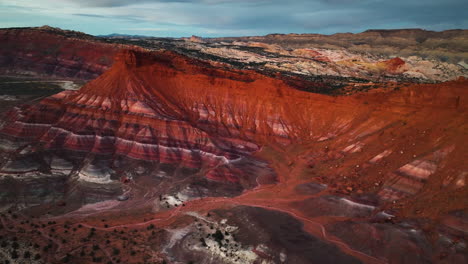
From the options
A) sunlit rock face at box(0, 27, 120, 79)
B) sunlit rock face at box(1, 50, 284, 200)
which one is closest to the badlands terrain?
sunlit rock face at box(1, 50, 284, 200)

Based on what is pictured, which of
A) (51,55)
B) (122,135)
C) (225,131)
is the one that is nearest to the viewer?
(122,135)

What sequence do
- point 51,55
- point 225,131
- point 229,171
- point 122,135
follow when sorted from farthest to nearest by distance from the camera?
point 51,55
point 225,131
point 122,135
point 229,171

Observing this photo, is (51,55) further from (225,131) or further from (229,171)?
(229,171)

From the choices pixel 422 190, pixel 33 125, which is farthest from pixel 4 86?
pixel 422 190

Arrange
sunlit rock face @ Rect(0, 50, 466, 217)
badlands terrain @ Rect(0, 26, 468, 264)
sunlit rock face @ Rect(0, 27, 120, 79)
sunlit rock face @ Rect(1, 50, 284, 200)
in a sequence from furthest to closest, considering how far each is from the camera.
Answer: sunlit rock face @ Rect(0, 27, 120, 79) → sunlit rock face @ Rect(1, 50, 284, 200) → sunlit rock face @ Rect(0, 50, 466, 217) → badlands terrain @ Rect(0, 26, 468, 264)

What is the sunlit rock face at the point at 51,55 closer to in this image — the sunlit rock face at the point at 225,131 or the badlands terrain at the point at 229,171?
the badlands terrain at the point at 229,171

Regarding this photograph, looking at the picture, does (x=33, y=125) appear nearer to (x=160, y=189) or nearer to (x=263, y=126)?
(x=160, y=189)

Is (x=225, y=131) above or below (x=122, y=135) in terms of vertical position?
above

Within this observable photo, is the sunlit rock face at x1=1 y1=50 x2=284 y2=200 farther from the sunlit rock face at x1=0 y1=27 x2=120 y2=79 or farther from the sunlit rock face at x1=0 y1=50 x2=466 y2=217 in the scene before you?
the sunlit rock face at x1=0 y1=27 x2=120 y2=79

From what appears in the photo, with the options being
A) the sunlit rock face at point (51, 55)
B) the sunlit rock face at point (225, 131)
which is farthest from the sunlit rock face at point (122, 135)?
the sunlit rock face at point (51, 55)

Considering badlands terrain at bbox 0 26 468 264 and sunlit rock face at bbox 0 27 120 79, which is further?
sunlit rock face at bbox 0 27 120 79

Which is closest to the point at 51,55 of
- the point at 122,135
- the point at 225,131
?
the point at 122,135
